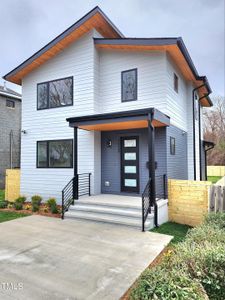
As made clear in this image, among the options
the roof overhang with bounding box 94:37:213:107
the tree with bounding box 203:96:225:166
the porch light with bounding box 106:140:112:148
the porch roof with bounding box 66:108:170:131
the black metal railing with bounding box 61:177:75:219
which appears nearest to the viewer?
the porch roof with bounding box 66:108:170:131

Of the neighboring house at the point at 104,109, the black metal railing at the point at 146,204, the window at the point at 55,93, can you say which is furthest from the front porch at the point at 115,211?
the window at the point at 55,93

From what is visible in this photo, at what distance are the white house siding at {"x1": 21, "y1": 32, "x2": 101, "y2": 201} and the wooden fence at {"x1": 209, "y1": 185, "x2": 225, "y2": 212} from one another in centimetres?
431

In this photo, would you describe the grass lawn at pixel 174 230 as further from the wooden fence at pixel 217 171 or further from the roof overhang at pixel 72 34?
the wooden fence at pixel 217 171

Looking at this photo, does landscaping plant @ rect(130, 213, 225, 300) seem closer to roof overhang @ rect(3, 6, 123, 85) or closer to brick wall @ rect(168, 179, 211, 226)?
brick wall @ rect(168, 179, 211, 226)

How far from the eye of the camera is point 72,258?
444 centimetres

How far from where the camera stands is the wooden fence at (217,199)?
6648 millimetres

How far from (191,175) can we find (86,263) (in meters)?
8.06

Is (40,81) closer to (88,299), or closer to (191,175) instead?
(191,175)

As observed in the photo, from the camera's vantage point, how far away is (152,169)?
684 cm

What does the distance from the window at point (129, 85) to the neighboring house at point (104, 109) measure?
0.13 ft

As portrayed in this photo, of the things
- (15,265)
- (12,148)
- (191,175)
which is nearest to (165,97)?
(191,175)

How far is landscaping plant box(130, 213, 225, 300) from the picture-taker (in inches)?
93.0

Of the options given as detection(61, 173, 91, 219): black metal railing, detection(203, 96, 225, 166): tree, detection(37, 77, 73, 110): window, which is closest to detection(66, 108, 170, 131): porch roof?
detection(61, 173, 91, 219): black metal railing

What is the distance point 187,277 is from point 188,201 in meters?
4.89
